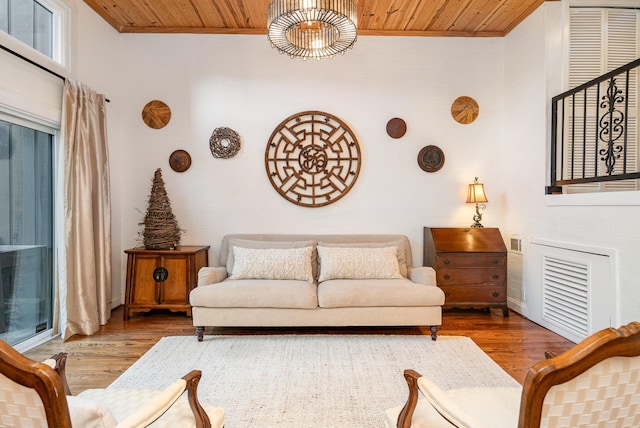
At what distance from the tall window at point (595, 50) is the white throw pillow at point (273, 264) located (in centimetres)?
266

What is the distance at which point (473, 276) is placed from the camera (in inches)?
148

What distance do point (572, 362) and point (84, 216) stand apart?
3.66 metres

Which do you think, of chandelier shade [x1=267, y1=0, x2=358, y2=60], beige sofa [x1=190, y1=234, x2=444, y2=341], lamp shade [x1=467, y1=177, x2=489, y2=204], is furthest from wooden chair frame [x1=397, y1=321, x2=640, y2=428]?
lamp shade [x1=467, y1=177, x2=489, y2=204]

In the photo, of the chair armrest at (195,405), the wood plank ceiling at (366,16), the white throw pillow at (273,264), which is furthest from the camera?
the wood plank ceiling at (366,16)

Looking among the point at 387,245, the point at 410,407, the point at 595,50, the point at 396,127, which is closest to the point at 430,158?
the point at 396,127

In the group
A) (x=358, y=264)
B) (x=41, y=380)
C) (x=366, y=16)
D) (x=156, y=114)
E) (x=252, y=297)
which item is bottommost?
(x=252, y=297)

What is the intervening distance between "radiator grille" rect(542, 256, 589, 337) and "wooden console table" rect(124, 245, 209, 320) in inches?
136

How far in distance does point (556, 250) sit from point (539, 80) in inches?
66.1

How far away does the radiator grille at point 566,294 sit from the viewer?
9.77ft

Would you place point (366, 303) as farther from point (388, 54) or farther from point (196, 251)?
point (388, 54)

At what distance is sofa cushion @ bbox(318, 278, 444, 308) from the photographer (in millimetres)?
3141

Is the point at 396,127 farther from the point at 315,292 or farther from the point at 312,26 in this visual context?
the point at 315,292

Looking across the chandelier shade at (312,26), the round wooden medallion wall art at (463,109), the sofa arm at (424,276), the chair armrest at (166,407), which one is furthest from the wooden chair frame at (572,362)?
the round wooden medallion wall art at (463,109)

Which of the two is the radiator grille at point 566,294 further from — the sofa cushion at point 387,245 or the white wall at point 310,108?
the sofa cushion at point 387,245
